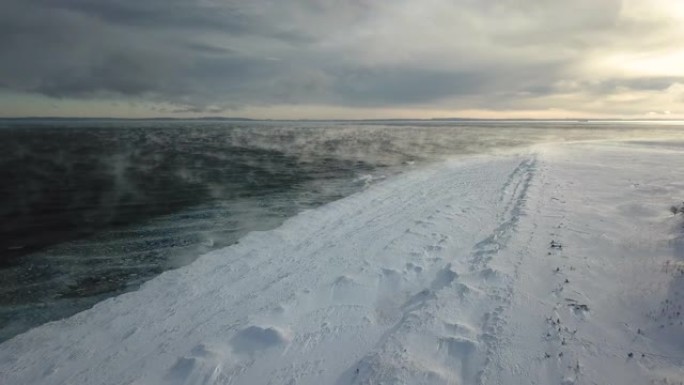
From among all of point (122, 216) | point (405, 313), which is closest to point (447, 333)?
point (405, 313)

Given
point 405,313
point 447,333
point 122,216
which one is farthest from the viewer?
point 122,216

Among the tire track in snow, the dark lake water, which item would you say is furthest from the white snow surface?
the dark lake water

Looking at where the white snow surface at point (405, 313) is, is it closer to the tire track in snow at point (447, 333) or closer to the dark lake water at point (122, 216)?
the tire track in snow at point (447, 333)

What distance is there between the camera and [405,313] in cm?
698

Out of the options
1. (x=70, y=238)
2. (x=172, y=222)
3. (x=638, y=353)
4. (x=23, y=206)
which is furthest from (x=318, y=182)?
(x=638, y=353)

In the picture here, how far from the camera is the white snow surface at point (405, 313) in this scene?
5.46 m

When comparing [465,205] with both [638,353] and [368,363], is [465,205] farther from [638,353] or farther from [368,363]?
[368,363]

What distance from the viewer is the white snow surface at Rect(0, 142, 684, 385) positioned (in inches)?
215

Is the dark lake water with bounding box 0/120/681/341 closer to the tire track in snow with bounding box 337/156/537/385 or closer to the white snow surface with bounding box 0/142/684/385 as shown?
the white snow surface with bounding box 0/142/684/385

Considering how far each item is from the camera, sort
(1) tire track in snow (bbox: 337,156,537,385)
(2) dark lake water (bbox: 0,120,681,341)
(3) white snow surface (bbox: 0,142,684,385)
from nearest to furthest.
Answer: (1) tire track in snow (bbox: 337,156,537,385) → (3) white snow surface (bbox: 0,142,684,385) → (2) dark lake water (bbox: 0,120,681,341)

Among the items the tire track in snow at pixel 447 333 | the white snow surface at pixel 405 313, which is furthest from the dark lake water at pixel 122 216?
the tire track in snow at pixel 447 333

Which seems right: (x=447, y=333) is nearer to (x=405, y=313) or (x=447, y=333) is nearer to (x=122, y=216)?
(x=405, y=313)

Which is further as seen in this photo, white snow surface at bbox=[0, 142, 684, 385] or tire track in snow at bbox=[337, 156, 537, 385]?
white snow surface at bbox=[0, 142, 684, 385]

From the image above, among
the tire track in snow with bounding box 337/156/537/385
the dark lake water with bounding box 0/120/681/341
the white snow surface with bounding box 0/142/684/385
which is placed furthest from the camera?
the dark lake water with bounding box 0/120/681/341
